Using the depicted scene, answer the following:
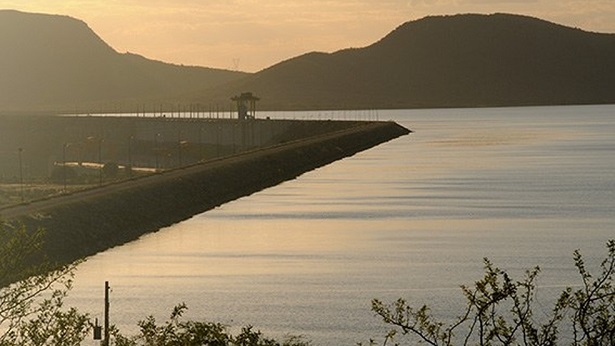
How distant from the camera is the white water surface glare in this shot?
120 ft

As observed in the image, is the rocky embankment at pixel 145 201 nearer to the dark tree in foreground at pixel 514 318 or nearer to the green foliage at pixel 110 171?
the green foliage at pixel 110 171

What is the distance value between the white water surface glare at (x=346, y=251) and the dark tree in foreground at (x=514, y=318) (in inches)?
64.0

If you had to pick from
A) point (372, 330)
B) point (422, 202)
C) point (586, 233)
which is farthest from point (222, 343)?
point (422, 202)

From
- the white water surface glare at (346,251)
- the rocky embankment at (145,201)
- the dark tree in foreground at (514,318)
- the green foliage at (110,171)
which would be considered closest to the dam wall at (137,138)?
the green foliage at (110,171)

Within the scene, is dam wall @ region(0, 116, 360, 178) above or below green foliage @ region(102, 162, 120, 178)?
→ above

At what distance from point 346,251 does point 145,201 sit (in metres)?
21.0

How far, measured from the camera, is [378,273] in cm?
4350

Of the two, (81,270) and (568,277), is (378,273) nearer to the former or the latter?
(568,277)

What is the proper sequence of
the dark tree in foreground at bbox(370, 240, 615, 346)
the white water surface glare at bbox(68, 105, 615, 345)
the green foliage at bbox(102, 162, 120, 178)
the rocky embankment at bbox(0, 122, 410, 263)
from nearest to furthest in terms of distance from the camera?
the dark tree in foreground at bbox(370, 240, 615, 346) < the white water surface glare at bbox(68, 105, 615, 345) < the rocky embankment at bbox(0, 122, 410, 263) < the green foliage at bbox(102, 162, 120, 178)

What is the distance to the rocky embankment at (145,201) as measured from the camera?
54.6 meters

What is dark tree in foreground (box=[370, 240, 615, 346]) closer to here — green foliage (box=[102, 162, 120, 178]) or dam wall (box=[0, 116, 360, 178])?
green foliage (box=[102, 162, 120, 178])

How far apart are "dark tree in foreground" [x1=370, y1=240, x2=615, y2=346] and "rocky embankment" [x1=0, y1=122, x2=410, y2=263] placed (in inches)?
846

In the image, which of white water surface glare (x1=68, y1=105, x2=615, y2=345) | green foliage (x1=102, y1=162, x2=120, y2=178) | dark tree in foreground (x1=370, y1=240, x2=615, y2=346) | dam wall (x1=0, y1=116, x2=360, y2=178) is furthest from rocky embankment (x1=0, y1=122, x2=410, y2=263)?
dam wall (x1=0, y1=116, x2=360, y2=178)

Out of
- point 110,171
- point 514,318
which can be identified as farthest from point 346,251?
point 110,171
